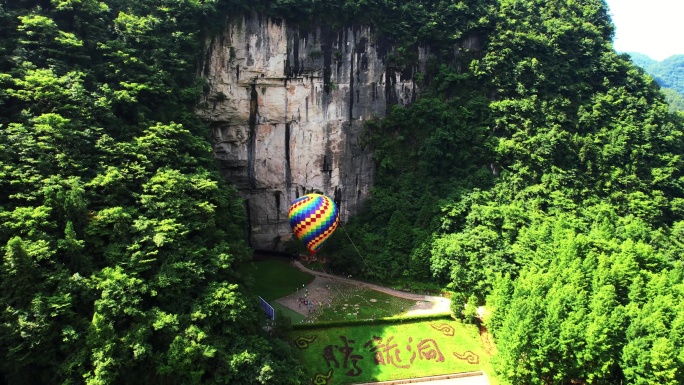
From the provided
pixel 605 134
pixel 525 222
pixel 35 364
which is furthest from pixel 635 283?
pixel 35 364

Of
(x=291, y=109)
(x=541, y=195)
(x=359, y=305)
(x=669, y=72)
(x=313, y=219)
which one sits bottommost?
(x=359, y=305)

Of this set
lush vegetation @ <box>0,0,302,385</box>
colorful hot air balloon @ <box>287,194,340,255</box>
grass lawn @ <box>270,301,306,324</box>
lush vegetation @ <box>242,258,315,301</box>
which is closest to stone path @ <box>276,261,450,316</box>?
grass lawn @ <box>270,301,306,324</box>

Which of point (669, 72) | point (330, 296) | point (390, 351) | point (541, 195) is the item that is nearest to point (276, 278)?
point (330, 296)

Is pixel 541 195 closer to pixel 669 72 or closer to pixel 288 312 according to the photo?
pixel 288 312

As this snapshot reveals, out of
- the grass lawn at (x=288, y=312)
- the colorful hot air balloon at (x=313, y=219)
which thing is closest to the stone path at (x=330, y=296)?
the grass lawn at (x=288, y=312)

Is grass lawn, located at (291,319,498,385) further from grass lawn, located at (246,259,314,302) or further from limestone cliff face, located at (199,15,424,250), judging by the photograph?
limestone cliff face, located at (199,15,424,250)

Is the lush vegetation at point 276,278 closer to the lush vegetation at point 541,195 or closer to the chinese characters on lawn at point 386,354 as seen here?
the lush vegetation at point 541,195
